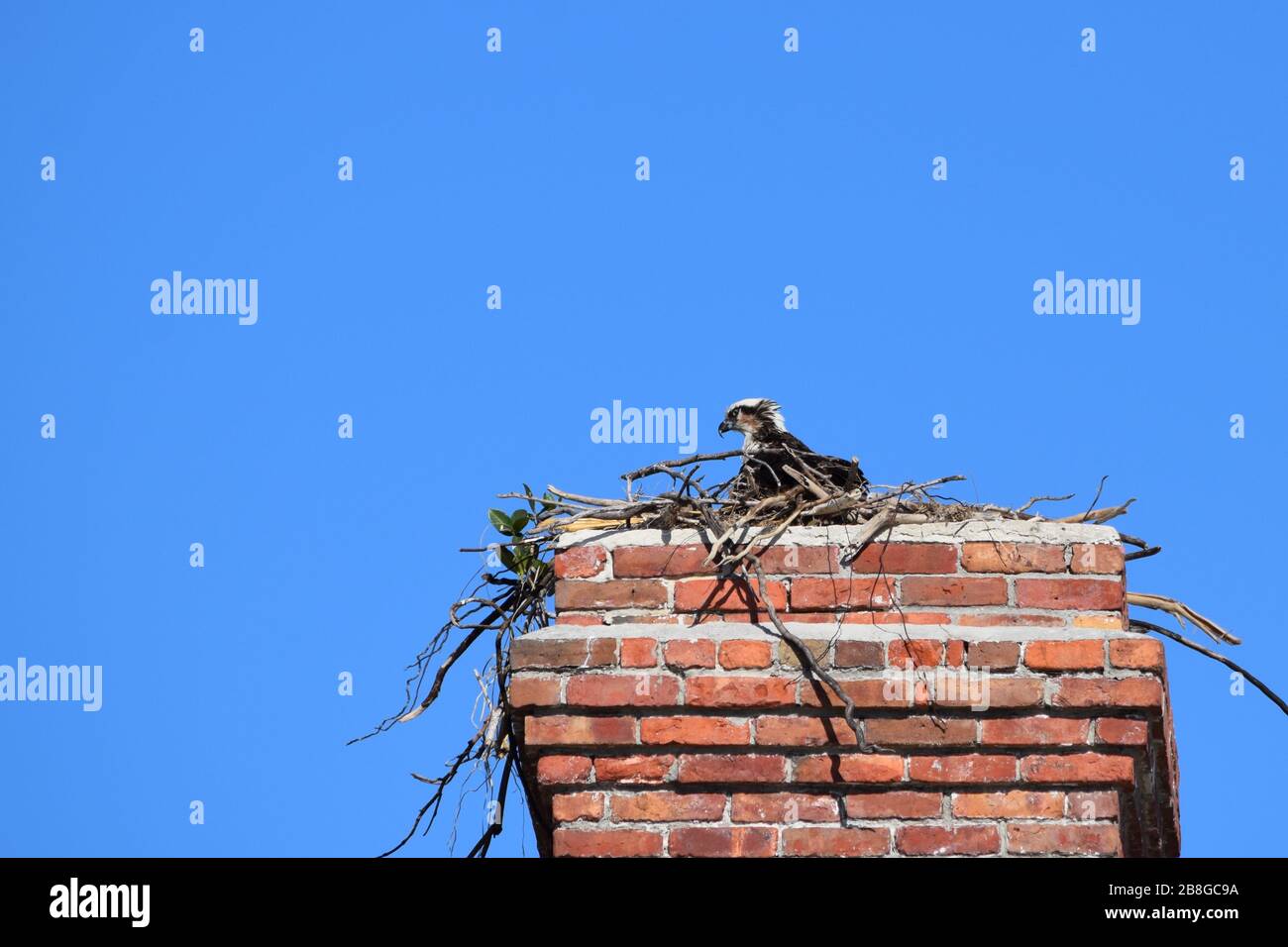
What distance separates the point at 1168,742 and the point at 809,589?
132cm

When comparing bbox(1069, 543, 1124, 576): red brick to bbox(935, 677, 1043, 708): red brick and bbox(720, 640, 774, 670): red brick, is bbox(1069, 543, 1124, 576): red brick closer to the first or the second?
bbox(935, 677, 1043, 708): red brick

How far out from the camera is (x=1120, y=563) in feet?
20.6

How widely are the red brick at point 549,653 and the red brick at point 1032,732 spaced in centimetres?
127

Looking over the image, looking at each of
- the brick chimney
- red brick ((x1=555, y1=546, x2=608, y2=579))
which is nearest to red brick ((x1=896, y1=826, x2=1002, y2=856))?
the brick chimney

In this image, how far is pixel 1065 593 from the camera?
623cm

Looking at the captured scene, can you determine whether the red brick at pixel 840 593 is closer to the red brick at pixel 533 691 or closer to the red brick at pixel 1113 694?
the red brick at pixel 1113 694

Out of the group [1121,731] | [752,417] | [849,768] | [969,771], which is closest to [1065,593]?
[1121,731]

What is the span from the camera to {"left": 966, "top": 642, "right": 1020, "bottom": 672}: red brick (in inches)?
238

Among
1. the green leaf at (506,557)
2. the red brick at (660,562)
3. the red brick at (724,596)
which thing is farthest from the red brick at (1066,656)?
the green leaf at (506,557)

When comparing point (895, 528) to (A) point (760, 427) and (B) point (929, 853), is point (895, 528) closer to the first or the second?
(B) point (929, 853)

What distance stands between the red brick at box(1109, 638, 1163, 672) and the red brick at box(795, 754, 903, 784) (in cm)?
73

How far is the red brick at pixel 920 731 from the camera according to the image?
6.00 metres
